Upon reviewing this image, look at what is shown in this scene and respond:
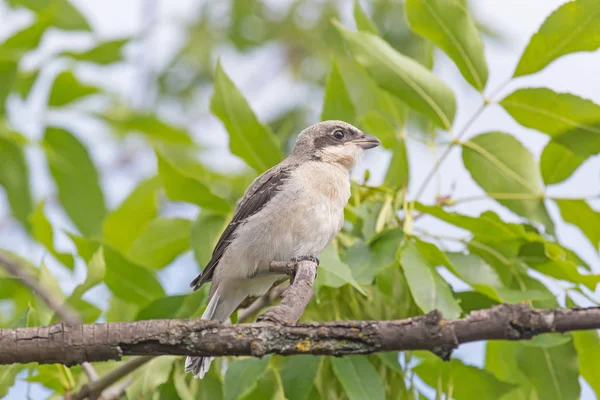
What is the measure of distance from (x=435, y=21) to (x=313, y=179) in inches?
48.9

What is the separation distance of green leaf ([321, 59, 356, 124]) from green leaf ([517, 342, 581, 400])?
6.50 ft

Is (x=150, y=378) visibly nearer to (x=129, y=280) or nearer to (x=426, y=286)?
(x=129, y=280)

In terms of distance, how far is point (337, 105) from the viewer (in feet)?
17.5

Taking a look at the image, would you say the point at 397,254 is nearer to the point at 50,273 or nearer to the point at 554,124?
the point at 554,124

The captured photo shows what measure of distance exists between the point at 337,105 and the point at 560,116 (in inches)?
58.0

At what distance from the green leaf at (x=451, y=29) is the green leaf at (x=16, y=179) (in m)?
3.35

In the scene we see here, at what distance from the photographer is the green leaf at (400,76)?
15.4 feet

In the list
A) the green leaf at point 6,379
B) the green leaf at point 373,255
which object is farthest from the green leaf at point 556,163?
the green leaf at point 6,379

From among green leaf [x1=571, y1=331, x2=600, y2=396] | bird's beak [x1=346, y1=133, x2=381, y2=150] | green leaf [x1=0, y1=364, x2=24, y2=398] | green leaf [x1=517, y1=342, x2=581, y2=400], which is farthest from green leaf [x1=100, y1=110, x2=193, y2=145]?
green leaf [x1=571, y1=331, x2=600, y2=396]

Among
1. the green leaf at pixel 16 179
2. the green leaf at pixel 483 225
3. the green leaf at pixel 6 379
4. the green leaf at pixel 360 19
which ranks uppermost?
the green leaf at pixel 360 19

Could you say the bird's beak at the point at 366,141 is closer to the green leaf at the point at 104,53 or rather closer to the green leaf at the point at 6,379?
the green leaf at the point at 104,53

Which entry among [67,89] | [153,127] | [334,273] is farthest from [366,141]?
[67,89]

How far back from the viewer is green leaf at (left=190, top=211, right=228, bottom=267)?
494 centimetres

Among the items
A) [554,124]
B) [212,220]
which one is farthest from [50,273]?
[554,124]
